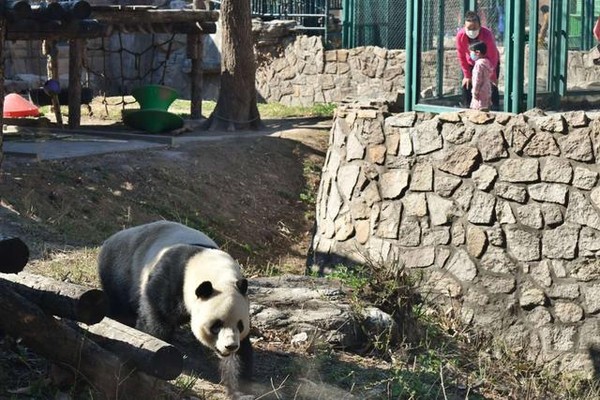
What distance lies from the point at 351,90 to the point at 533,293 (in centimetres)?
1012

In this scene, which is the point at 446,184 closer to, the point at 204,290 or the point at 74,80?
the point at 204,290

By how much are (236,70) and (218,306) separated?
37.1 feet

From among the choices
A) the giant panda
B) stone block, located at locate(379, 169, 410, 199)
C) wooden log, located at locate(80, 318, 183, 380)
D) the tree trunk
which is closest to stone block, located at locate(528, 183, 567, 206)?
stone block, located at locate(379, 169, 410, 199)

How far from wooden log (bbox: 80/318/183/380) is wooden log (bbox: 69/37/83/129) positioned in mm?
11196

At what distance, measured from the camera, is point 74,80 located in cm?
1577

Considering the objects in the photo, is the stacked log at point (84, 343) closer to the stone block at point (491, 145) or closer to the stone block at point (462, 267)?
the stone block at point (462, 267)

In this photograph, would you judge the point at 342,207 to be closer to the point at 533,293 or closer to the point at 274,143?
the point at 533,293

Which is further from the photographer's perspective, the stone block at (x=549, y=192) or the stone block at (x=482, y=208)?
the stone block at (x=482, y=208)

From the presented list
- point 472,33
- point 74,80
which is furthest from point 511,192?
point 74,80

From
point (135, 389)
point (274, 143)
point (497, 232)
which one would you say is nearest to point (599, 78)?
point (497, 232)

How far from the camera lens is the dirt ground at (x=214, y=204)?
634 centimetres

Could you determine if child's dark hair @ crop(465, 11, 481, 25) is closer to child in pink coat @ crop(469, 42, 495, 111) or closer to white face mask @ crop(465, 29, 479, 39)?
white face mask @ crop(465, 29, 479, 39)

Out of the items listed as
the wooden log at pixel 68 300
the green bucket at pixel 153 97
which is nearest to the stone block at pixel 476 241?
the wooden log at pixel 68 300

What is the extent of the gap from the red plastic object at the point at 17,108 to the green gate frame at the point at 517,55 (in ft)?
26.3
